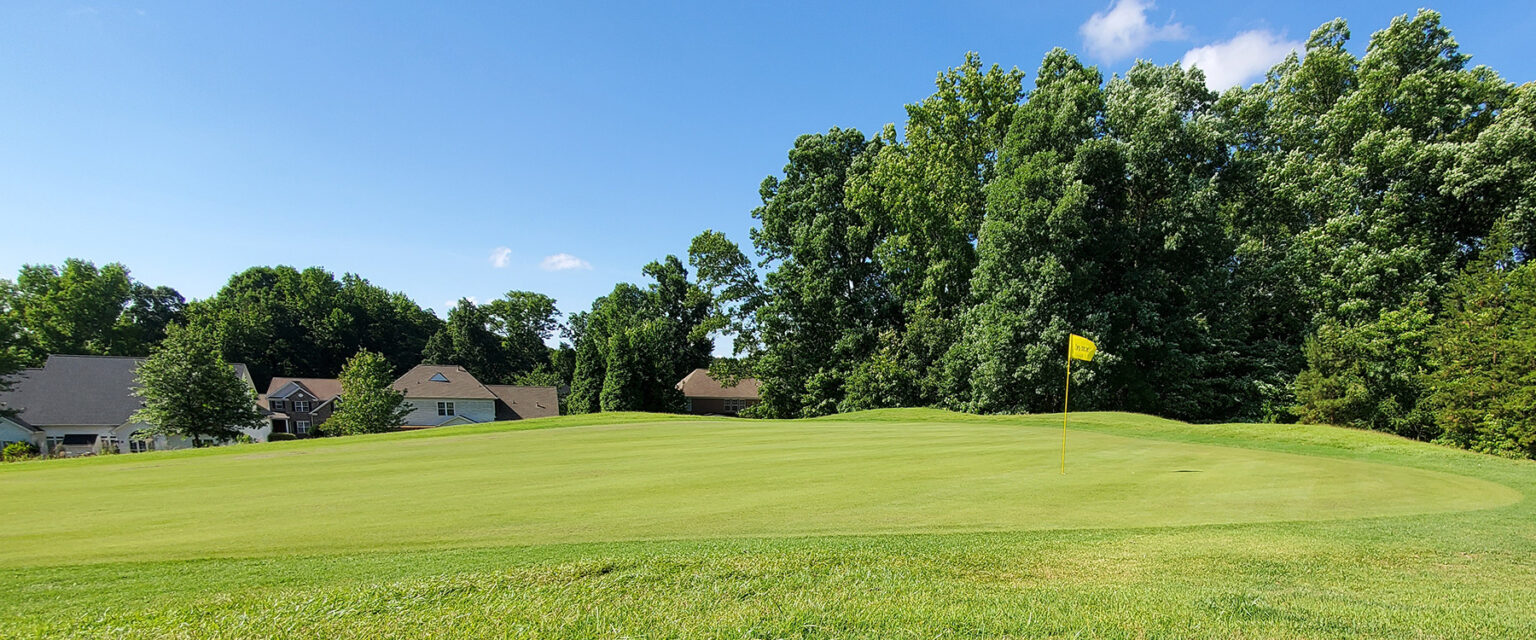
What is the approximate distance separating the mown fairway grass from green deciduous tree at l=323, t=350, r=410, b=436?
88.3 feet

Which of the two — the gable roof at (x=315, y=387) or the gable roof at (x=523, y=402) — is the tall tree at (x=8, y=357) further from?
the gable roof at (x=523, y=402)

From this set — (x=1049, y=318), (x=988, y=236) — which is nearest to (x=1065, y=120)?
(x=988, y=236)

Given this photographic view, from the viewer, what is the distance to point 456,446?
14133 mm

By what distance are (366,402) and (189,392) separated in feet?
29.6

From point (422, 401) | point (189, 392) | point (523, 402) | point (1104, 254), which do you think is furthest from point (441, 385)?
point (1104, 254)

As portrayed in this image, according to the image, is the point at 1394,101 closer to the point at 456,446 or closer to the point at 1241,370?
the point at 1241,370

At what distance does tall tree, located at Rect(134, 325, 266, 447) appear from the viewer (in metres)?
27.2

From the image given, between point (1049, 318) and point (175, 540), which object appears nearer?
point (175, 540)

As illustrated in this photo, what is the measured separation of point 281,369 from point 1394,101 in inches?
3670

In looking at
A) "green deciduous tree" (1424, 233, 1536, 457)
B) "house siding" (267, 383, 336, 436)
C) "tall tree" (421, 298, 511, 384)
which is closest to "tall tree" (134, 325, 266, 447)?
"house siding" (267, 383, 336, 436)

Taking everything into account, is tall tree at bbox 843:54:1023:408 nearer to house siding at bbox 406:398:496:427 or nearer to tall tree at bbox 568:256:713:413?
tall tree at bbox 568:256:713:413

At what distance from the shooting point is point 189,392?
90.7 feet

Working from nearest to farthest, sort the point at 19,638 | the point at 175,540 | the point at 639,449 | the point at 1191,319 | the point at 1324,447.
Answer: the point at 19,638
the point at 175,540
the point at 639,449
the point at 1324,447
the point at 1191,319

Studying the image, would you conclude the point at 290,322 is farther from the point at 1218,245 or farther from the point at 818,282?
the point at 1218,245
